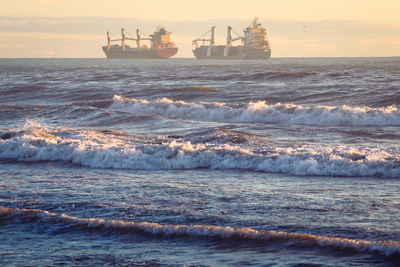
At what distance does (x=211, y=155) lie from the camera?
29.8 ft

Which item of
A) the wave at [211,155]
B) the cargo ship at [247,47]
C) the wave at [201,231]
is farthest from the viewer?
the cargo ship at [247,47]

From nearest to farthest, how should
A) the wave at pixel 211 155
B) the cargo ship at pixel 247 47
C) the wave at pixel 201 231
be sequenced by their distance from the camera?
the wave at pixel 201 231 < the wave at pixel 211 155 < the cargo ship at pixel 247 47

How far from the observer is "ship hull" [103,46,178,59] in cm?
15938

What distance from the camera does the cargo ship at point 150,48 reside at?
525 feet

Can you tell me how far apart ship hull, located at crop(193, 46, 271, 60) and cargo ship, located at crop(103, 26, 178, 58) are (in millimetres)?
10780

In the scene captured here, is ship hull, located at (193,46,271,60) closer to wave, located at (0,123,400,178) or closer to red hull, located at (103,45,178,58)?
red hull, located at (103,45,178,58)

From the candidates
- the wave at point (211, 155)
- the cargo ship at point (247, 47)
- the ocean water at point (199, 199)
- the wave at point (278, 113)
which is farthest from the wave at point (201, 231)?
the cargo ship at point (247, 47)

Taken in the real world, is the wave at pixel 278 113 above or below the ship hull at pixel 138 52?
below

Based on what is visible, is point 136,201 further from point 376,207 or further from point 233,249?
point 376,207

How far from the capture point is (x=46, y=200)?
250 inches

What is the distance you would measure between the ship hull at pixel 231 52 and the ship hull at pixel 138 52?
10.4 meters

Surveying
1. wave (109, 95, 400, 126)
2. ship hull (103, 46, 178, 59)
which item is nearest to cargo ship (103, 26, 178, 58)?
ship hull (103, 46, 178, 59)

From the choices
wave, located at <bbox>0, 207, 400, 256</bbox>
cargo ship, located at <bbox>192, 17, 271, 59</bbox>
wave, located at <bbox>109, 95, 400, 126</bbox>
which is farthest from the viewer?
cargo ship, located at <bbox>192, 17, 271, 59</bbox>

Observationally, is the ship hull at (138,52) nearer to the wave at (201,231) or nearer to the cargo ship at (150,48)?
the cargo ship at (150,48)
